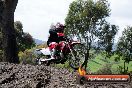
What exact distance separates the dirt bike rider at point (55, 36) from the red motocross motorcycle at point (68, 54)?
183 mm

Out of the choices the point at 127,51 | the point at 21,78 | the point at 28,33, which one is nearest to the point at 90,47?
the point at 127,51

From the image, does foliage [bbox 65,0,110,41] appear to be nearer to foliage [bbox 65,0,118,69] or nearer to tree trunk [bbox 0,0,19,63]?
foliage [bbox 65,0,118,69]

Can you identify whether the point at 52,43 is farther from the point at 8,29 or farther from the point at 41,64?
the point at 8,29

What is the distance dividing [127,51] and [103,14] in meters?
12.4

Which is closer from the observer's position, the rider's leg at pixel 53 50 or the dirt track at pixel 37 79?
the dirt track at pixel 37 79

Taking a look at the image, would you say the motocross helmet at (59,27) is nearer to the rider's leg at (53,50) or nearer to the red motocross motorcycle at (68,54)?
the red motocross motorcycle at (68,54)

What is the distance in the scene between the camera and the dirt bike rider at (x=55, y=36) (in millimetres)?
18828

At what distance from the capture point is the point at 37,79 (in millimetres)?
16547

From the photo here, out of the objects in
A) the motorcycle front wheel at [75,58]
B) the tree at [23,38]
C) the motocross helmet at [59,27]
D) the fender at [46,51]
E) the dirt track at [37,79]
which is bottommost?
the dirt track at [37,79]

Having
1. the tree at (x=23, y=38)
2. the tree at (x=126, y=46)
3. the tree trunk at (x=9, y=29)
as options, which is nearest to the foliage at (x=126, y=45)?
the tree at (x=126, y=46)

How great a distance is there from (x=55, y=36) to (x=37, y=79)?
3726 mm

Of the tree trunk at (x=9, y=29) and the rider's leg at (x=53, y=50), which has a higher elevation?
the tree trunk at (x=9, y=29)

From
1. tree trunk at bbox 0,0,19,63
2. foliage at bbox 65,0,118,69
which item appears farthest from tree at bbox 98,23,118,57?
tree trunk at bbox 0,0,19,63

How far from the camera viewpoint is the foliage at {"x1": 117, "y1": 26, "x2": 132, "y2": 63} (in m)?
85.4
